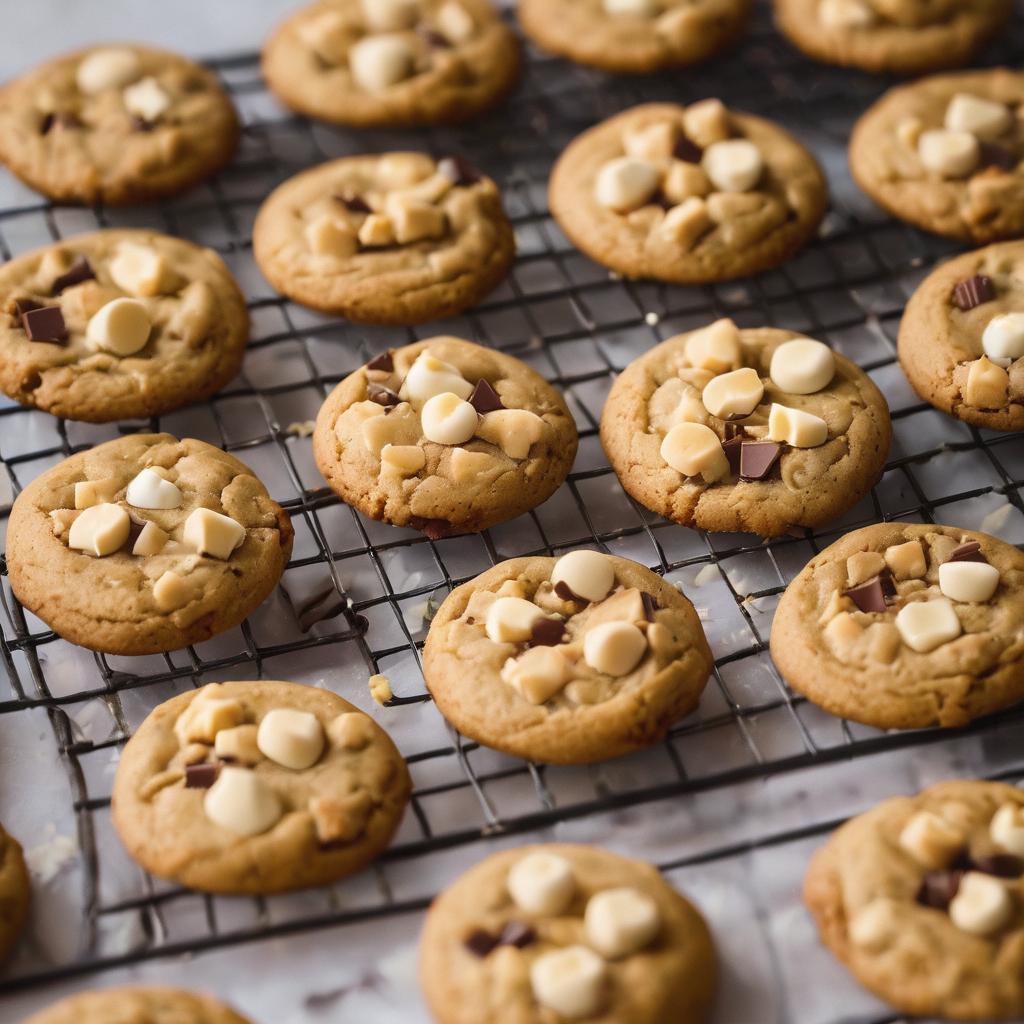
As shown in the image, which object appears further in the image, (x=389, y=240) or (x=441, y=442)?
(x=389, y=240)

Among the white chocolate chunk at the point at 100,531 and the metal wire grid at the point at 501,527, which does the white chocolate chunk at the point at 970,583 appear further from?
the white chocolate chunk at the point at 100,531

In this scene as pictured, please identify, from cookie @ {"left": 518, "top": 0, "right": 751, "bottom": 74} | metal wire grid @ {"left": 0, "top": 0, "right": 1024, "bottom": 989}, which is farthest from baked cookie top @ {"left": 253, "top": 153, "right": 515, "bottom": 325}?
cookie @ {"left": 518, "top": 0, "right": 751, "bottom": 74}

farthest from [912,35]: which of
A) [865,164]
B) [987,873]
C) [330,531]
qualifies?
[987,873]

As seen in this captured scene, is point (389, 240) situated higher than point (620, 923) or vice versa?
point (389, 240)

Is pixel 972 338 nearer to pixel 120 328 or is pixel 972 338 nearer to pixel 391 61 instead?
pixel 391 61

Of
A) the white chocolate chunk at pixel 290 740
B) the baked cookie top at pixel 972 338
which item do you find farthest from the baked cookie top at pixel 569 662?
the baked cookie top at pixel 972 338

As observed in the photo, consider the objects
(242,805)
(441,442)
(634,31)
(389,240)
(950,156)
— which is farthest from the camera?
(634,31)

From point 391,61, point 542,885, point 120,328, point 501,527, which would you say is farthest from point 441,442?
point 391,61

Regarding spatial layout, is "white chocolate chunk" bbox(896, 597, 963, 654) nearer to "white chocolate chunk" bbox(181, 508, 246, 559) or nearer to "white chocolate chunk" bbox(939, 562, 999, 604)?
"white chocolate chunk" bbox(939, 562, 999, 604)
